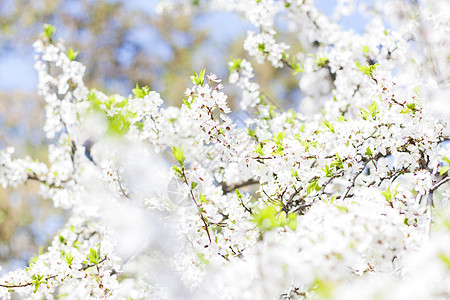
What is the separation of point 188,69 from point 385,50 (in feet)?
31.2

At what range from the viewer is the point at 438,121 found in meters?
1.70

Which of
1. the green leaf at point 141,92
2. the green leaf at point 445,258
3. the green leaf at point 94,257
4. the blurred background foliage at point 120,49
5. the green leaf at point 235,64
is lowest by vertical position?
the green leaf at point 445,258

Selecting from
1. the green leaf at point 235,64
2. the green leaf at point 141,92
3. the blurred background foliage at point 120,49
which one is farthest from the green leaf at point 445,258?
the blurred background foliage at point 120,49

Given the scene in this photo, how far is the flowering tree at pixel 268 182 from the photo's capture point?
1.08 m

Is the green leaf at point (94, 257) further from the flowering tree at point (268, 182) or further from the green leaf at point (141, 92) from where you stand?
the green leaf at point (141, 92)

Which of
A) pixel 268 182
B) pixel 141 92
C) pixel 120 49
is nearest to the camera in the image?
pixel 268 182

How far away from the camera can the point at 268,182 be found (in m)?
1.86

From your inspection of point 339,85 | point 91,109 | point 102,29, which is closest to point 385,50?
point 339,85

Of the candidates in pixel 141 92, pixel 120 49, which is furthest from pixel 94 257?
pixel 120 49

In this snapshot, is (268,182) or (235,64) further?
(235,64)

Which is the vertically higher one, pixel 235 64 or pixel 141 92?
pixel 235 64

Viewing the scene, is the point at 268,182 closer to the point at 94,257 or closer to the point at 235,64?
the point at 94,257

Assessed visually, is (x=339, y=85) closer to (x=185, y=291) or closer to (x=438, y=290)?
(x=185, y=291)

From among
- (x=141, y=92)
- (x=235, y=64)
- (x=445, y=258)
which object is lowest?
(x=445, y=258)
